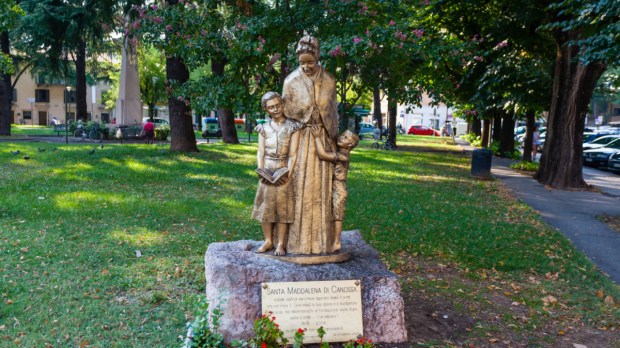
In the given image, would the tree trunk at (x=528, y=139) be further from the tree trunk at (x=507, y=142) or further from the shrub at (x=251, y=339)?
the shrub at (x=251, y=339)

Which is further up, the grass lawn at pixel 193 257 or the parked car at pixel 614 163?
the parked car at pixel 614 163

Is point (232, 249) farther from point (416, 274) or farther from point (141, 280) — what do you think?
point (416, 274)

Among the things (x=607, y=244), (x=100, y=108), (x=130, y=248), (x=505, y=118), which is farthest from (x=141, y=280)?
(x=100, y=108)

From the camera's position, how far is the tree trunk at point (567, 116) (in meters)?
15.9

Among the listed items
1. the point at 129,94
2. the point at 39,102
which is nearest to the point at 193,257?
the point at 129,94

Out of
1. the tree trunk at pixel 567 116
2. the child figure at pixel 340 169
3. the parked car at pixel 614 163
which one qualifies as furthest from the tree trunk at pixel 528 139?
the child figure at pixel 340 169

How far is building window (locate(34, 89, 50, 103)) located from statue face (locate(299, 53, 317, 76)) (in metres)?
77.8

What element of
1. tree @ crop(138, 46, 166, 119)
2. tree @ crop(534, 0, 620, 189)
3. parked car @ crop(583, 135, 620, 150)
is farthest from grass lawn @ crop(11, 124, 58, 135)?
parked car @ crop(583, 135, 620, 150)

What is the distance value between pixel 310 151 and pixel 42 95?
78525 mm

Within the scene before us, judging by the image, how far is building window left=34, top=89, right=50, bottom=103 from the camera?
74.1 metres

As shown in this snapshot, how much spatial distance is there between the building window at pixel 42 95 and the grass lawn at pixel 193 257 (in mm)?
66066

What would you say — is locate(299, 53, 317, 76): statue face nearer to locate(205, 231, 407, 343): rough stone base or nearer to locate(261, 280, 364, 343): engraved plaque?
locate(205, 231, 407, 343): rough stone base

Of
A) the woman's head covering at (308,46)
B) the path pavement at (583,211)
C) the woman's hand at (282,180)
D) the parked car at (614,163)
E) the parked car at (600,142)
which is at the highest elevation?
the woman's head covering at (308,46)

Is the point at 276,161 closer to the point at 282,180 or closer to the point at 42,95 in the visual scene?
the point at 282,180
